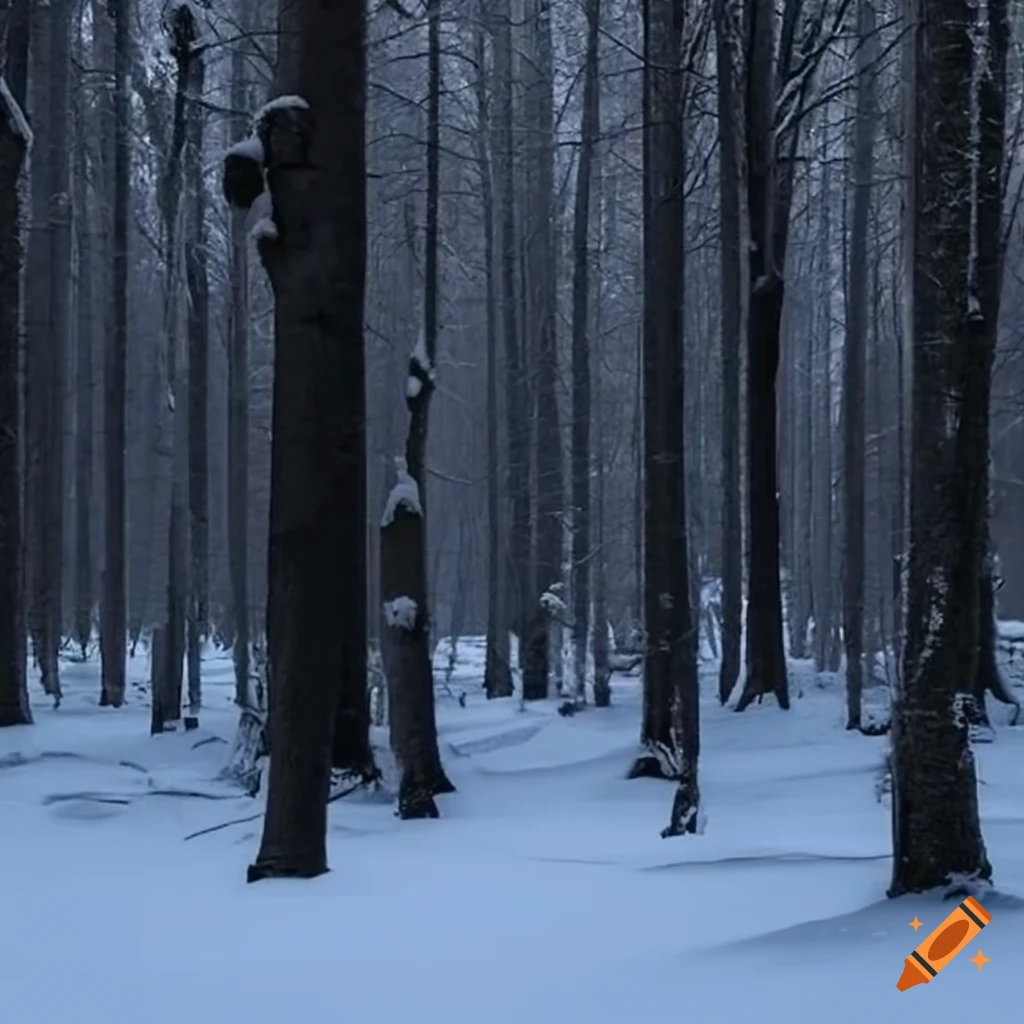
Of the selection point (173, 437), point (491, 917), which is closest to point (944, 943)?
point (491, 917)

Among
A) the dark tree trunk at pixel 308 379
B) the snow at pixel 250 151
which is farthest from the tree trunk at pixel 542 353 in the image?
the snow at pixel 250 151

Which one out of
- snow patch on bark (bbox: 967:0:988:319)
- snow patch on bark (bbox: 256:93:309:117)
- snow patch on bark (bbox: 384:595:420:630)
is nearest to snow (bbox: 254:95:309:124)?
snow patch on bark (bbox: 256:93:309:117)

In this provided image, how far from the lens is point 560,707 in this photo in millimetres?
15883

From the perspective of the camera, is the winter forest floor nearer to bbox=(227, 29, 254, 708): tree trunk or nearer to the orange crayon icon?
the orange crayon icon

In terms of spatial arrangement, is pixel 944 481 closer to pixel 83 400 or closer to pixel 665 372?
pixel 665 372

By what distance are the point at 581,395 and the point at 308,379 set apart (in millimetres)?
13681

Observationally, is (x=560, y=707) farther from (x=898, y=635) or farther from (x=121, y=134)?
(x=898, y=635)

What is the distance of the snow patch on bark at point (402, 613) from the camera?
9.09m

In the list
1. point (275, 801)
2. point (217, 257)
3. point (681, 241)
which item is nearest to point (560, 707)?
point (681, 241)

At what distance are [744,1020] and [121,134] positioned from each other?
14.2 meters

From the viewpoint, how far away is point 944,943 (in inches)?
166

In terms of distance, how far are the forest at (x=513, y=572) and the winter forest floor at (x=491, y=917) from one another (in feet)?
0.09

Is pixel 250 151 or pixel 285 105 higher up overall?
pixel 285 105

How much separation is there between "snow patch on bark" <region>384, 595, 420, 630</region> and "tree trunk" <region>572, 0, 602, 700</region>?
25.7 feet
